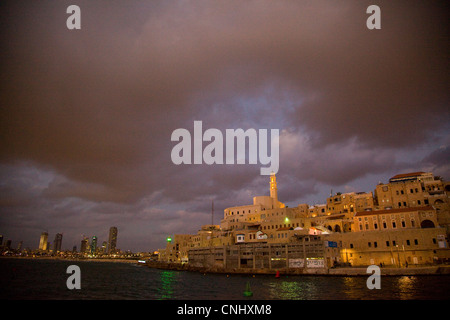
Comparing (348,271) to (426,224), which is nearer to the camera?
(348,271)

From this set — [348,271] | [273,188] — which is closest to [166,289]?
[348,271]

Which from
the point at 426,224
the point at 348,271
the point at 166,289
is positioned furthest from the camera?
the point at 426,224

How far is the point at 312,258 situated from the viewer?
77625 millimetres

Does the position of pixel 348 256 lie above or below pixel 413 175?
below

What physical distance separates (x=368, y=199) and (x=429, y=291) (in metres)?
56.9

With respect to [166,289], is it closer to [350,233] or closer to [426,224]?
[350,233]

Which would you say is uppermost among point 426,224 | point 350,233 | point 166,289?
point 426,224

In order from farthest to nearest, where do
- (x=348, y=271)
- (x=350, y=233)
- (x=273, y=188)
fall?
(x=273, y=188) → (x=350, y=233) → (x=348, y=271)

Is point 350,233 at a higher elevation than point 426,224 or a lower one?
lower

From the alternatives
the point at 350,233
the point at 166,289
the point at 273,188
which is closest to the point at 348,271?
the point at 350,233

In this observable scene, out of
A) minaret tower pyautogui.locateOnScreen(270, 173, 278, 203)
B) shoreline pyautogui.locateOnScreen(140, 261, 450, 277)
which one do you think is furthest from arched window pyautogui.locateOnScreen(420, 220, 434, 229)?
minaret tower pyautogui.locateOnScreen(270, 173, 278, 203)

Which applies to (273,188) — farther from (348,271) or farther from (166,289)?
(166,289)
